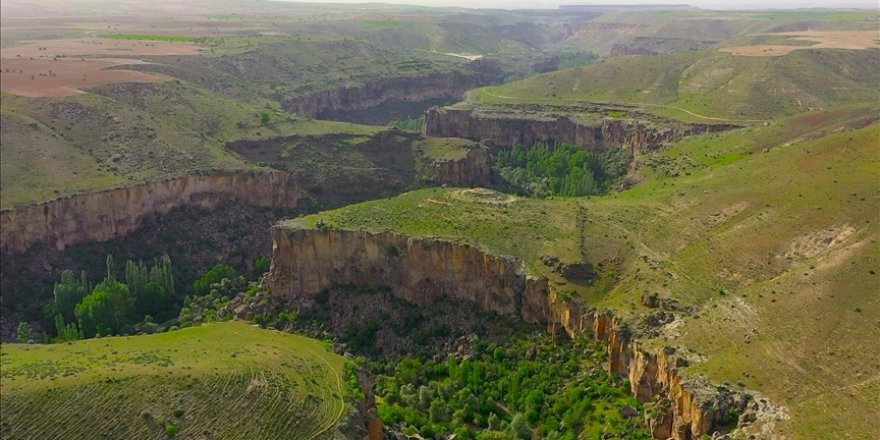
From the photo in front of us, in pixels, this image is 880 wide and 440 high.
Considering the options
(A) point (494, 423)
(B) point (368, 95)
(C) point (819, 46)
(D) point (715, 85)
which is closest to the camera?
(A) point (494, 423)

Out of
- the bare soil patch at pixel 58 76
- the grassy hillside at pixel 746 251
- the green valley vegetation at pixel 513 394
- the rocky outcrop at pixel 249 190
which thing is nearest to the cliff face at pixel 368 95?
the bare soil patch at pixel 58 76

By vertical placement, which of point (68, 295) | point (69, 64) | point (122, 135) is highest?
point (69, 64)

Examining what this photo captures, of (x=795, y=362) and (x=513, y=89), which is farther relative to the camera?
(x=513, y=89)

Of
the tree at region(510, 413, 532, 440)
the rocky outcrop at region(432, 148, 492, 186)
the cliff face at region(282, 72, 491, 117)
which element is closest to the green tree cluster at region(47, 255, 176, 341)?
the tree at region(510, 413, 532, 440)

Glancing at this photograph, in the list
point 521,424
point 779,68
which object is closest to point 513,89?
point 779,68

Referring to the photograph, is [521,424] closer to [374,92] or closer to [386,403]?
[386,403]

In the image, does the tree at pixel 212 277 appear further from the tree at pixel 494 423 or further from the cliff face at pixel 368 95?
the cliff face at pixel 368 95

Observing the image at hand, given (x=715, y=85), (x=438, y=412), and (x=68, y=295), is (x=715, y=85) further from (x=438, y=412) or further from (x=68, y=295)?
(x=68, y=295)

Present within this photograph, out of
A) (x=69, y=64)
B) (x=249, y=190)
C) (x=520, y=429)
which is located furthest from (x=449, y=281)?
(x=69, y=64)
